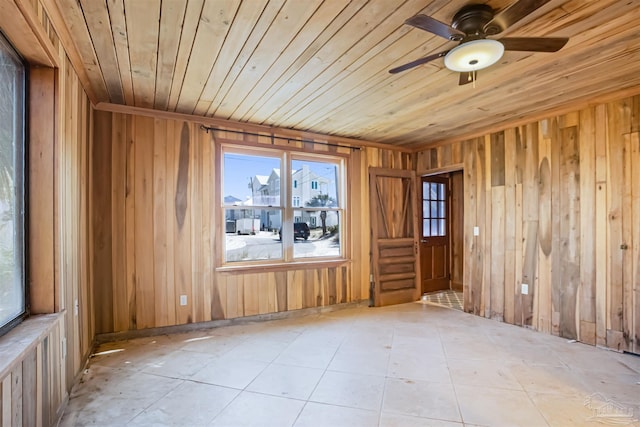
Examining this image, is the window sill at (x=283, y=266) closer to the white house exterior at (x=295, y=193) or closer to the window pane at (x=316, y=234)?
the window pane at (x=316, y=234)

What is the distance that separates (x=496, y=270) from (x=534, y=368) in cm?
161

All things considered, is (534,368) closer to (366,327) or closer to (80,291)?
(366,327)

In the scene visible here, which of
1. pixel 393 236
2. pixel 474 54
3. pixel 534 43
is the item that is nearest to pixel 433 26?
pixel 474 54

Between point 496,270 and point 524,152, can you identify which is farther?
point 496,270

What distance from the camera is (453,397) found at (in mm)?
2258

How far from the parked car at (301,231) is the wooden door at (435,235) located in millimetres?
2152

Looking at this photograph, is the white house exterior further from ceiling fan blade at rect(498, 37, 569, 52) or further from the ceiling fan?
ceiling fan blade at rect(498, 37, 569, 52)

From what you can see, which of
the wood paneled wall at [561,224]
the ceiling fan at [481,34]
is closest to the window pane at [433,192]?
the wood paneled wall at [561,224]

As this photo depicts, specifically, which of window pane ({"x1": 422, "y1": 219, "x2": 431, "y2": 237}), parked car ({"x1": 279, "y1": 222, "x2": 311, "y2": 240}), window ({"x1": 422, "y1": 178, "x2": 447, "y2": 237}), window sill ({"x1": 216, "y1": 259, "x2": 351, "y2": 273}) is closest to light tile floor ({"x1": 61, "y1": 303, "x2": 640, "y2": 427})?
window sill ({"x1": 216, "y1": 259, "x2": 351, "y2": 273})

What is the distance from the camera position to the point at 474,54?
2.01 meters

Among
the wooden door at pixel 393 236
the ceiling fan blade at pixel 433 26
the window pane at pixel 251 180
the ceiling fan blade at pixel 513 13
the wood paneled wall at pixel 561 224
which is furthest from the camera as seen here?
the wooden door at pixel 393 236

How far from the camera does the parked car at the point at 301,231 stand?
4.39m

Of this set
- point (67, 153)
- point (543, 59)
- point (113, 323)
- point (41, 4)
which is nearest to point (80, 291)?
point (113, 323)

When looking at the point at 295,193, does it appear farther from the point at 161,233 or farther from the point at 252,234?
the point at 161,233
